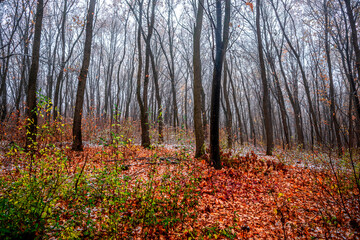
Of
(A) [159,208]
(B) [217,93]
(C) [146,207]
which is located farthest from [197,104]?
(C) [146,207]

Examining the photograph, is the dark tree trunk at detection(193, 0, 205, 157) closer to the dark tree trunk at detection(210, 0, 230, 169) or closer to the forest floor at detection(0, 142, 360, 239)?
the dark tree trunk at detection(210, 0, 230, 169)

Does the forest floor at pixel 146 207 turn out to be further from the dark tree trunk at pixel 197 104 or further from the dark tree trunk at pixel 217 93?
the dark tree trunk at pixel 197 104

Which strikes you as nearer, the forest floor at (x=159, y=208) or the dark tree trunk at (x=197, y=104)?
the forest floor at (x=159, y=208)

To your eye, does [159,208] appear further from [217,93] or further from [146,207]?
[217,93]

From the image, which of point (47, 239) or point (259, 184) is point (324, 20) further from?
point (47, 239)

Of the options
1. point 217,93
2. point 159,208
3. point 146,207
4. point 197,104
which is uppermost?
point 217,93

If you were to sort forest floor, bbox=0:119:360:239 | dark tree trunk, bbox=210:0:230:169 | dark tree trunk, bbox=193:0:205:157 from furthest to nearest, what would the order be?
dark tree trunk, bbox=193:0:205:157, dark tree trunk, bbox=210:0:230:169, forest floor, bbox=0:119:360:239

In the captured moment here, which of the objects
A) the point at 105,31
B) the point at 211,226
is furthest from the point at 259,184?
the point at 105,31

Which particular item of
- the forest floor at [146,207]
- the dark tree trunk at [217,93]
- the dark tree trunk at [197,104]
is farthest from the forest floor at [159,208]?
the dark tree trunk at [197,104]

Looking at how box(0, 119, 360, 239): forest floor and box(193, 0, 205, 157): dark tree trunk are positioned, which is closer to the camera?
box(0, 119, 360, 239): forest floor

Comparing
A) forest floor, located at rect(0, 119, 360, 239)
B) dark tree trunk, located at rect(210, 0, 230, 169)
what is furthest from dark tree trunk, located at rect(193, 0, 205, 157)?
forest floor, located at rect(0, 119, 360, 239)

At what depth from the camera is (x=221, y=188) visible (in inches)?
168

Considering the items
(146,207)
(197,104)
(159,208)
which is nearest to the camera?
(146,207)

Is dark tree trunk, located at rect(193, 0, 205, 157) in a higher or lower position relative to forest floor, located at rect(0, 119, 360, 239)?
higher
